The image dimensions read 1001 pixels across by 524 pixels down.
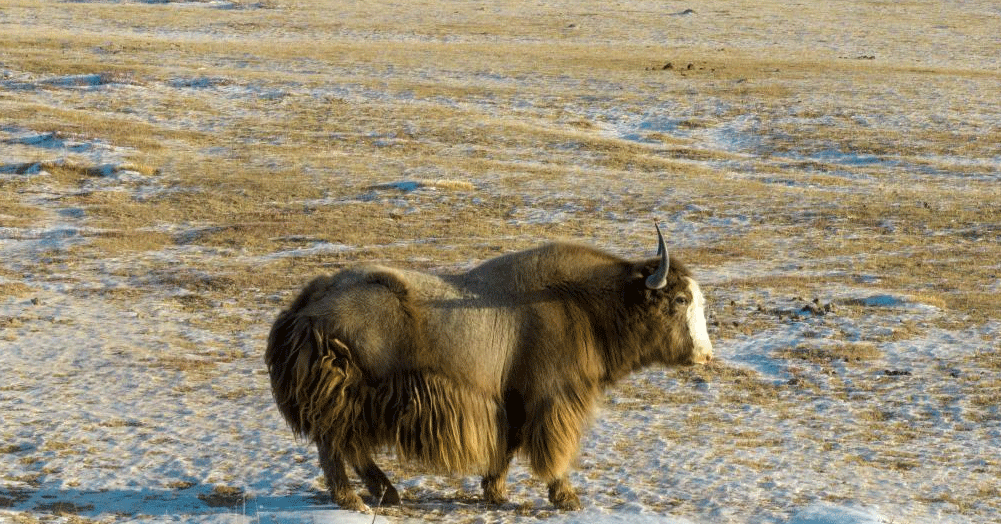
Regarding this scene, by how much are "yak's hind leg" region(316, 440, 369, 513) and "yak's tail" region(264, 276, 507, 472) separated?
7 centimetres

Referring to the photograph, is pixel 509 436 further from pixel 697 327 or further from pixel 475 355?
pixel 697 327

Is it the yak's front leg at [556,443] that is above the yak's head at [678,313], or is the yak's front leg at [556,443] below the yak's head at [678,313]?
below

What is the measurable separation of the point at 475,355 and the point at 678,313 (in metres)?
1.50

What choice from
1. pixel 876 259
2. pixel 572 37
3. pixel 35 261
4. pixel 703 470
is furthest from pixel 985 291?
pixel 572 37

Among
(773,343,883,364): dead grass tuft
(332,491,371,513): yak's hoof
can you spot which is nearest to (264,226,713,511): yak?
(332,491,371,513): yak's hoof

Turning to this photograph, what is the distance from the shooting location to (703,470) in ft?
29.2

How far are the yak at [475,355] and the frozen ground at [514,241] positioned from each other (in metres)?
0.46

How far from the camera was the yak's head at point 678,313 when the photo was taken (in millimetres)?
8164

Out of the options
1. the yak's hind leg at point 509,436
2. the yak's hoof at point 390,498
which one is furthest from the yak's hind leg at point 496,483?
the yak's hoof at point 390,498

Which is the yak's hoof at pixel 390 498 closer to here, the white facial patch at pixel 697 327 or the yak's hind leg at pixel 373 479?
the yak's hind leg at pixel 373 479

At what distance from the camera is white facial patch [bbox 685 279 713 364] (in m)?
8.31

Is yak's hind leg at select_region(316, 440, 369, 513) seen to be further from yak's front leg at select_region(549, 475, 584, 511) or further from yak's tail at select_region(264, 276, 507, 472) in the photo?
yak's front leg at select_region(549, 475, 584, 511)

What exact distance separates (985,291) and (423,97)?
19.8 meters

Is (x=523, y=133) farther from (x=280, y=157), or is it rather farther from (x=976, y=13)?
(x=976, y=13)
